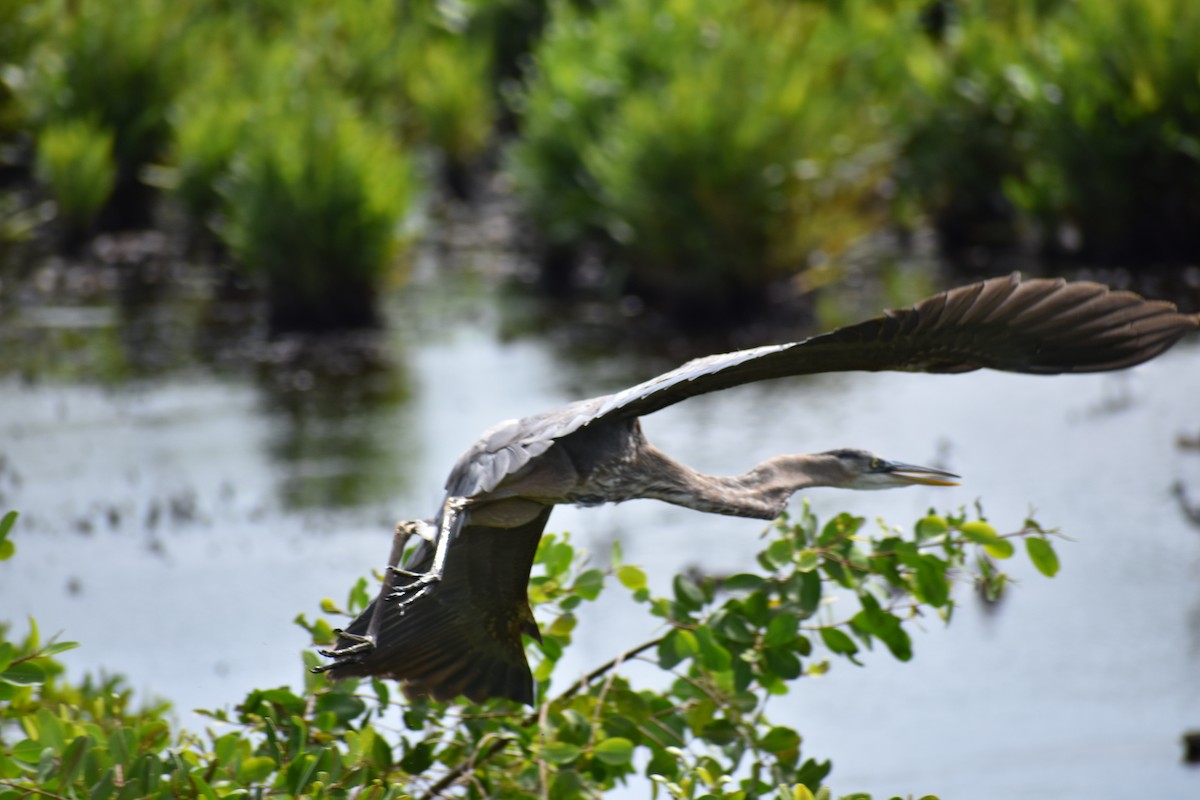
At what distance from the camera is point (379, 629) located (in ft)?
10.7

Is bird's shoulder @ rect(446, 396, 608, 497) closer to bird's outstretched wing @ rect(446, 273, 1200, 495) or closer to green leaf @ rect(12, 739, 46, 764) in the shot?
bird's outstretched wing @ rect(446, 273, 1200, 495)

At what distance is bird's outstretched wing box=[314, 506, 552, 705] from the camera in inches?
138

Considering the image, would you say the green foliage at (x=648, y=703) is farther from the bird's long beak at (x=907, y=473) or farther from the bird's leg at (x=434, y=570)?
the bird's leg at (x=434, y=570)

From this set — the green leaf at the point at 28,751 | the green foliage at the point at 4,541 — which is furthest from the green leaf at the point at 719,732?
the green foliage at the point at 4,541

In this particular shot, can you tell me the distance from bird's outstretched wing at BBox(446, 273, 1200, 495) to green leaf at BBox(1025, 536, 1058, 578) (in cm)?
51

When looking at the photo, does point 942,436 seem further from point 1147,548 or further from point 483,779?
point 483,779

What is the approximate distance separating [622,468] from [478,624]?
51cm

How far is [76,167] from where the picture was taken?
40.0 feet

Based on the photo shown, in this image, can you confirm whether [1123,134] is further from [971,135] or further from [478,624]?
[478,624]

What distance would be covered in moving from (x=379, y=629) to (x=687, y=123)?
7.19m

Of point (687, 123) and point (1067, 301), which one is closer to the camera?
point (1067, 301)

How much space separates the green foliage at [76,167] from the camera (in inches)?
477

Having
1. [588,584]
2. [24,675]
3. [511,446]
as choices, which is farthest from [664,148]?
[24,675]

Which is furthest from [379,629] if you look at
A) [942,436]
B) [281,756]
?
[942,436]
